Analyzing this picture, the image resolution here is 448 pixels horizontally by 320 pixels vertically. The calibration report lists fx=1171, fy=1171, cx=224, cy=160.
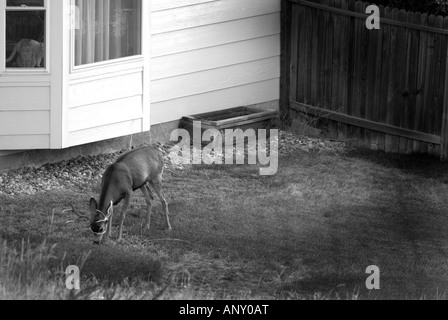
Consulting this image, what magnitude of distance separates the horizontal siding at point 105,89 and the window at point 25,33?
2.01ft

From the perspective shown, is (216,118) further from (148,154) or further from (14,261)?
(14,261)

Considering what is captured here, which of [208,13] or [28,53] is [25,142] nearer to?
[28,53]

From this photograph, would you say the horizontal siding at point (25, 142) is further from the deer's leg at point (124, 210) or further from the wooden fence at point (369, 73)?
the wooden fence at point (369, 73)

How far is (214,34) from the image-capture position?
1697cm

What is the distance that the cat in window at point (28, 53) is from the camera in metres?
14.1

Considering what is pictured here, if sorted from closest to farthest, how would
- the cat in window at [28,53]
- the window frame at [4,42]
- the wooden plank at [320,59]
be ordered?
1. the window frame at [4,42]
2. the cat in window at [28,53]
3. the wooden plank at [320,59]

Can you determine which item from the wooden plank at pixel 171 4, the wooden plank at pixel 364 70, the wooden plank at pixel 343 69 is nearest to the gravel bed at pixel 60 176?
the wooden plank at pixel 171 4

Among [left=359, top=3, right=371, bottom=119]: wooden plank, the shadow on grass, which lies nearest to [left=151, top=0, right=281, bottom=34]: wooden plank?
[left=359, top=3, right=371, bottom=119]: wooden plank

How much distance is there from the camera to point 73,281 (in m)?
10.2

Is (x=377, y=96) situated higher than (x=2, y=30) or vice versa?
(x=2, y=30)

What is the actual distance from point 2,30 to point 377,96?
18.8 ft

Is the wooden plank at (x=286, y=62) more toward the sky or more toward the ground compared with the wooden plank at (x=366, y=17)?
more toward the ground

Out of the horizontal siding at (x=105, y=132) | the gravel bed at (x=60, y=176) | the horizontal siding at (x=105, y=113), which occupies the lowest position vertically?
the gravel bed at (x=60, y=176)
